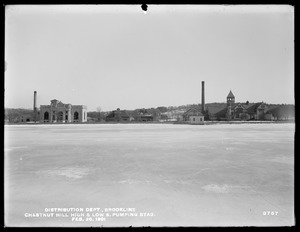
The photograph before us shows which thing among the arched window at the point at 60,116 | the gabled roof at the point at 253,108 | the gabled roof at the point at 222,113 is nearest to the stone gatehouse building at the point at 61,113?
the arched window at the point at 60,116

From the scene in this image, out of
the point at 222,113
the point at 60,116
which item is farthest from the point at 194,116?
the point at 60,116

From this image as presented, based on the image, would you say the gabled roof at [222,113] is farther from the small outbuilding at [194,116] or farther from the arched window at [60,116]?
the arched window at [60,116]

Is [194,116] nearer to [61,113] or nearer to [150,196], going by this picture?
[61,113]

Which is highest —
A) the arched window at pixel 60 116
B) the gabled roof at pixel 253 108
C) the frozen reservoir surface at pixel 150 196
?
the gabled roof at pixel 253 108

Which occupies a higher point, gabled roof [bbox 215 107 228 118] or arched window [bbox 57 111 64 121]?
gabled roof [bbox 215 107 228 118]

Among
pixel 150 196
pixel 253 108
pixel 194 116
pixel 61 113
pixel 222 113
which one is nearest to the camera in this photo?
pixel 150 196

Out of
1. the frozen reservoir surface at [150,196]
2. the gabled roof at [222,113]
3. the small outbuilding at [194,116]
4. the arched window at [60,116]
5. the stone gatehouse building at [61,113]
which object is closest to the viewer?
the frozen reservoir surface at [150,196]

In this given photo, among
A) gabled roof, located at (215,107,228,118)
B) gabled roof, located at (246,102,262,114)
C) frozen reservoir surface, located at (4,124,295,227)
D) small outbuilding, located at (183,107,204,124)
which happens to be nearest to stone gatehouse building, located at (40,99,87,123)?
small outbuilding, located at (183,107,204,124)

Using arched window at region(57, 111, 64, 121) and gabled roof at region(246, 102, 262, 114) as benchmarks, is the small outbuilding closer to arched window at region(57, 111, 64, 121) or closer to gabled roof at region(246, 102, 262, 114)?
gabled roof at region(246, 102, 262, 114)
